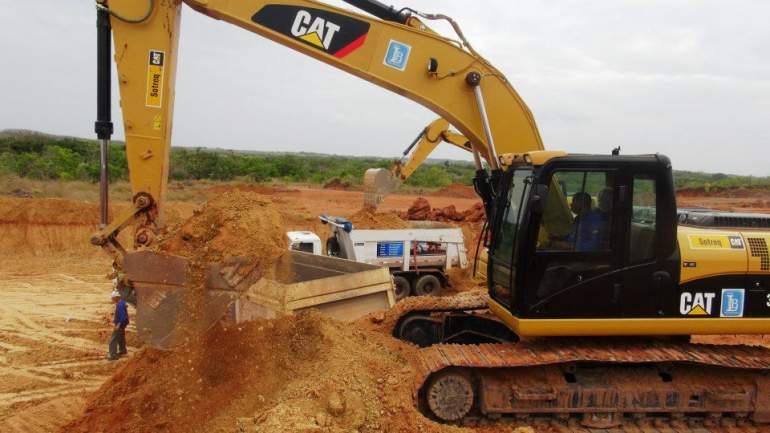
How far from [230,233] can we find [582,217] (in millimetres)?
3202

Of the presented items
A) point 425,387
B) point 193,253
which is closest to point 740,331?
point 425,387

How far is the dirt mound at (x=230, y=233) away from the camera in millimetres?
5375

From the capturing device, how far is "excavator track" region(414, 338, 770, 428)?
5.14 metres

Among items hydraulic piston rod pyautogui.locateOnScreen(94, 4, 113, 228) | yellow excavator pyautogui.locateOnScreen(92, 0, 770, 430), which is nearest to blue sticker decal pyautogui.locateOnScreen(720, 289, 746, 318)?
yellow excavator pyautogui.locateOnScreen(92, 0, 770, 430)

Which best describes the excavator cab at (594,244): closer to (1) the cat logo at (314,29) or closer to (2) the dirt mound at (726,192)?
(1) the cat logo at (314,29)

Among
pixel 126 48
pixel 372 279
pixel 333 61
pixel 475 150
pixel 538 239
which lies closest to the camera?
pixel 538 239

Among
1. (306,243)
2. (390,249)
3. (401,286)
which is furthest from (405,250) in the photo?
(306,243)

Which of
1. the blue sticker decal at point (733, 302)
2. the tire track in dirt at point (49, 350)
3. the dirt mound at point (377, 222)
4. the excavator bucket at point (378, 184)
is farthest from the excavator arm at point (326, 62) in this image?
the excavator bucket at point (378, 184)

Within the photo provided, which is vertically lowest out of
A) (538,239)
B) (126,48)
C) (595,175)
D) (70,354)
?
(70,354)

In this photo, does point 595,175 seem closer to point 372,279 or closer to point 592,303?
point 592,303

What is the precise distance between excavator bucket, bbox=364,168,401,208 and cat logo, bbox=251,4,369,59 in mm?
8941

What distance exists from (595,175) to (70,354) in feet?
25.0

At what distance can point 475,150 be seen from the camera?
6.41 meters

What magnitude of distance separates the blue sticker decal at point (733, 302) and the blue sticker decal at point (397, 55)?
144 inches
